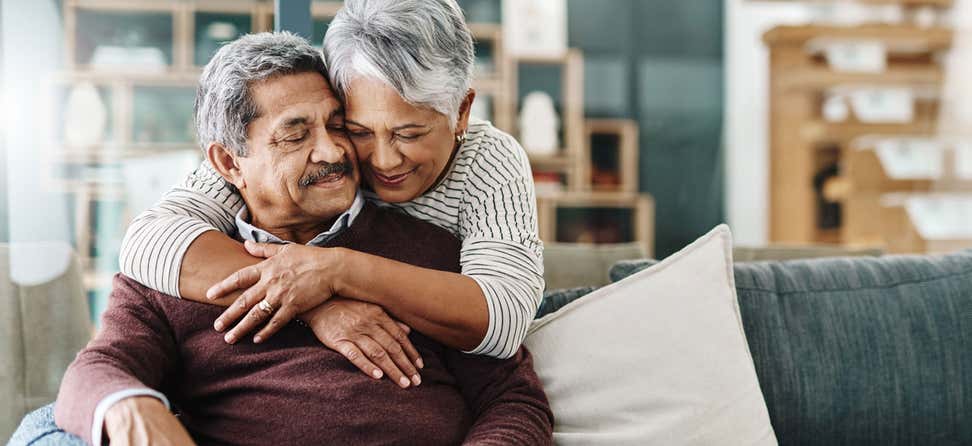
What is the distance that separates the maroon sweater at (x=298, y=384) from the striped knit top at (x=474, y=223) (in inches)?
1.9

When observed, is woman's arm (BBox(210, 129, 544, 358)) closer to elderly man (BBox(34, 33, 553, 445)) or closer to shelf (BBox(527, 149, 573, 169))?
elderly man (BBox(34, 33, 553, 445))

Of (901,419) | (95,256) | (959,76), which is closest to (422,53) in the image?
(901,419)

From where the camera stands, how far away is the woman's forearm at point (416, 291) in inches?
50.3

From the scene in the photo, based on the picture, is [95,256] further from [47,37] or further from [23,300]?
[23,300]

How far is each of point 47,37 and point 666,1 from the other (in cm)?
415

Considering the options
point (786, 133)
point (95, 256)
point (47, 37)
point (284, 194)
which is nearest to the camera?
point (284, 194)

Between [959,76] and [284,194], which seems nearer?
[284,194]

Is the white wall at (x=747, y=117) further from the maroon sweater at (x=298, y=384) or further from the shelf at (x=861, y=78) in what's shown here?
the maroon sweater at (x=298, y=384)

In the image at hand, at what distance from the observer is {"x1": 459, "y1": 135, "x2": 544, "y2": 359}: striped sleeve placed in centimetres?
131

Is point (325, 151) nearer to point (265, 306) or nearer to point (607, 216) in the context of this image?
point (265, 306)

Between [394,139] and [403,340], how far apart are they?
0.31m

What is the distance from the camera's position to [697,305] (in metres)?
1.52

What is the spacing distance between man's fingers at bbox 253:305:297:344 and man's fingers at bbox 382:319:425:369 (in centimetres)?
13

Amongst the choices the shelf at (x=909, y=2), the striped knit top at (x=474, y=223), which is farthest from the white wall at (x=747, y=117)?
the striped knit top at (x=474, y=223)
